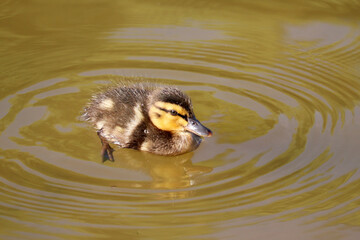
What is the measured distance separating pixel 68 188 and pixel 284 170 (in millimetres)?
1213

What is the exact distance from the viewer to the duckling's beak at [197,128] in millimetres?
3752

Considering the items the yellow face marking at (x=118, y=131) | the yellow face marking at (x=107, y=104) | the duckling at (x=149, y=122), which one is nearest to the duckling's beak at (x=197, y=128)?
the duckling at (x=149, y=122)

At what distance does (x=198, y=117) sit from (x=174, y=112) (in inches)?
17.7

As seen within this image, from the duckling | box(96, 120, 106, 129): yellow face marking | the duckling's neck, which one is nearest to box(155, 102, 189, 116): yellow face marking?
the duckling

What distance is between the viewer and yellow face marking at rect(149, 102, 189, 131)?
149 inches

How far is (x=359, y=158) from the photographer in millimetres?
3656

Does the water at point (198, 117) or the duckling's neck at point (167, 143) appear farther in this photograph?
the duckling's neck at point (167, 143)

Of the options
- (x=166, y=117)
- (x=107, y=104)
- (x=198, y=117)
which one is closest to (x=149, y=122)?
(x=166, y=117)

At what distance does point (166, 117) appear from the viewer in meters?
3.85

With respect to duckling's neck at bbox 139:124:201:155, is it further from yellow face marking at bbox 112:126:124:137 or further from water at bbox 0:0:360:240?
yellow face marking at bbox 112:126:124:137

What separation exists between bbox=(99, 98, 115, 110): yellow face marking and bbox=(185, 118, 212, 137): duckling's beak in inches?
21.2

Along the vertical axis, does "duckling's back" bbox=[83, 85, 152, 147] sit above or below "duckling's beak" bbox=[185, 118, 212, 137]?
above

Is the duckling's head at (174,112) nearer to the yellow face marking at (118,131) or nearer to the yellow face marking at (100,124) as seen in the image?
the yellow face marking at (118,131)

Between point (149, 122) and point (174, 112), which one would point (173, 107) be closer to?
point (174, 112)
